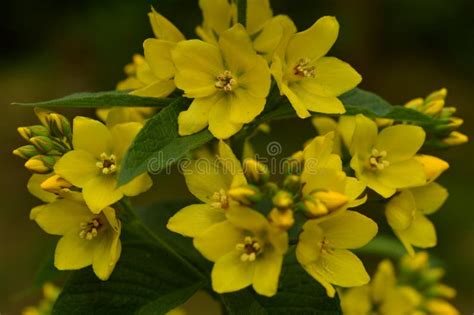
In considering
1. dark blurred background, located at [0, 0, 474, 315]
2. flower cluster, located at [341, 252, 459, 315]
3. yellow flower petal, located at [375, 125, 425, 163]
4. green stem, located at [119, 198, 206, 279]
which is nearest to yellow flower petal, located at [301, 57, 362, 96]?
yellow flower petal, located at [375, 125, 425, 163]

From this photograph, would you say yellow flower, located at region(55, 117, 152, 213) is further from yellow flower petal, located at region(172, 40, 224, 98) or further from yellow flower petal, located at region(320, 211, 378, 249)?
yellow flower petal, located at region(320, 211, 378, 249)

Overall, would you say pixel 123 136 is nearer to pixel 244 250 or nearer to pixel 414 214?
pixel 244 250

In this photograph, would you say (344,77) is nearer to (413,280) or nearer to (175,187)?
(413,280)

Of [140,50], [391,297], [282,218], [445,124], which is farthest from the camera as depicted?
[140,50]

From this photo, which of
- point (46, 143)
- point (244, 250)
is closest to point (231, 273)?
point (244, 250)

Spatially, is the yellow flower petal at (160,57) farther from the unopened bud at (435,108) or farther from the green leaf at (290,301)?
the unopened bud at (435,108)
